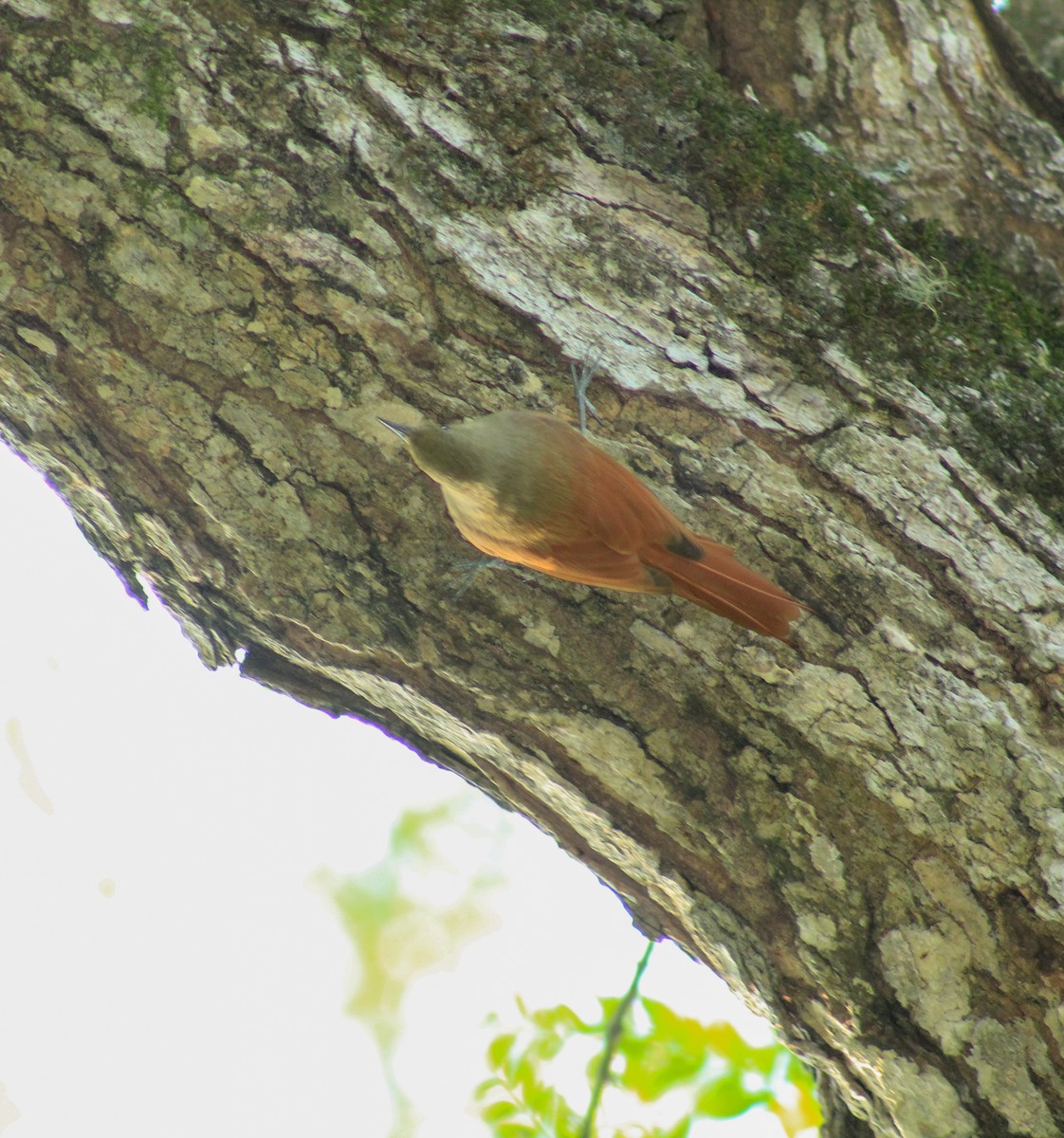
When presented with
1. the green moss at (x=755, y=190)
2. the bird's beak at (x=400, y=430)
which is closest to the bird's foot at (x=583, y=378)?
the green moss at (x=755, y=190)

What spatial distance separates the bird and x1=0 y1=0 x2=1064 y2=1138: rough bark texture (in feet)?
0.20

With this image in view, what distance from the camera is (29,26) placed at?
223 centimetres

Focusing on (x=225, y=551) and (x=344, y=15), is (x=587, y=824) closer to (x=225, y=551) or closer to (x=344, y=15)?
(x=225, y=551)

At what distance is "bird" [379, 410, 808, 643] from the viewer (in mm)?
2213

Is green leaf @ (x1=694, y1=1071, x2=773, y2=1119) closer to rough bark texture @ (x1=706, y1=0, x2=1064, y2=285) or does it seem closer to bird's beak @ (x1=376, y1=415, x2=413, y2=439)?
bird's beak @ (x1=376, y1=415, x2=413, y2=439)

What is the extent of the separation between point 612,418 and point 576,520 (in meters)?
Answer: 0.28

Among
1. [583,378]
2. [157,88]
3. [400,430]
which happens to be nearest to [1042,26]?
[583,378]

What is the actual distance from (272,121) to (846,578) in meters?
1.68

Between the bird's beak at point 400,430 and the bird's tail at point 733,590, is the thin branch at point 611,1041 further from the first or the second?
the bird's beak at point 400,430

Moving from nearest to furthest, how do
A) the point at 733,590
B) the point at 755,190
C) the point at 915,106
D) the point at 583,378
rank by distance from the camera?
the point at 733,590 < the point at 583,378 < the point at 755,190 < the point at 915,106

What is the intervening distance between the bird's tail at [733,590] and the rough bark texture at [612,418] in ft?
0.19

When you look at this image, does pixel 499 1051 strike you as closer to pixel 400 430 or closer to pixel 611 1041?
pixel 611 1041

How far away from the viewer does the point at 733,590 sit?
7.18ft

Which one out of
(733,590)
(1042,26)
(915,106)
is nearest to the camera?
(733,590)
